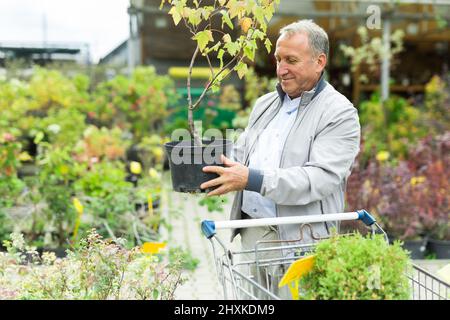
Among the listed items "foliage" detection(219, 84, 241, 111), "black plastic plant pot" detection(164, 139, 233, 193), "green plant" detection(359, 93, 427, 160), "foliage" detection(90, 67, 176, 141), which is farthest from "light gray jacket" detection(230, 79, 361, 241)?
"foliage" detection(219, 84, 241, 111)

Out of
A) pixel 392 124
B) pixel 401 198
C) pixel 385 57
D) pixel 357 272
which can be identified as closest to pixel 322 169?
pixel 357 272

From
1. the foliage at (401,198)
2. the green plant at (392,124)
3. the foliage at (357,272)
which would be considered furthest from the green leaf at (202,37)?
the green plant at (392,124)

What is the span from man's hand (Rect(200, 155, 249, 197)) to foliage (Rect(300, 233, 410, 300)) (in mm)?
462

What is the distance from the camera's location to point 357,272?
1784 mm

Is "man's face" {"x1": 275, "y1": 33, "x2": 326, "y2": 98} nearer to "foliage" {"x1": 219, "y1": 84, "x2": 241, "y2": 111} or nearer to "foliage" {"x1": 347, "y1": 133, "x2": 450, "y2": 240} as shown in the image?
"foliage" {"x1": 347, "y1": 133, "x2": 450, "y2": 240}

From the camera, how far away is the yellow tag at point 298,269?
1.86 meters

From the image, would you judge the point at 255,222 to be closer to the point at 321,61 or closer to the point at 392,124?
the point at 321,61

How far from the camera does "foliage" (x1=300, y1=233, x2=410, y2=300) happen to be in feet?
5.82

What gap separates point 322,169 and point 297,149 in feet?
0.51

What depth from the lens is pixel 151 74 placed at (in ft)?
33.3

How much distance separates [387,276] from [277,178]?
0.60 meters

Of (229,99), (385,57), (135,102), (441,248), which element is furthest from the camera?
(385,57)

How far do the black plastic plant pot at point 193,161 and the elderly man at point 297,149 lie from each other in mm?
33
